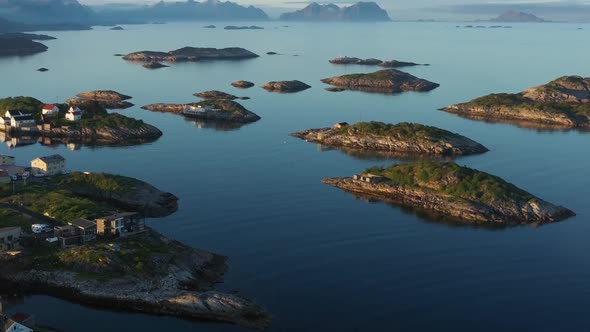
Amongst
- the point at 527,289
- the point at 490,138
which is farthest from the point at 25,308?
the point at 490,138

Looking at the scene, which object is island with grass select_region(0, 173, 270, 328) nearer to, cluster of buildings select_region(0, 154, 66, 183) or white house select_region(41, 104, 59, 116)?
cluster of buildings select_region(0, 154, 66, 183)

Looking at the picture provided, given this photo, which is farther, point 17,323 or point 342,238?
point 342,238

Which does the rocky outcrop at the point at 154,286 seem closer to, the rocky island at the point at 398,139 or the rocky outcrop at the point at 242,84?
the rocky island at the point at 398,139

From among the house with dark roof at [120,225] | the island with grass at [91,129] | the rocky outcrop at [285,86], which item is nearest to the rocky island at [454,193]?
the house with dark roof at [120,225]

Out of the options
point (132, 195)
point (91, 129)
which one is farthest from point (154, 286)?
point (91, 129)

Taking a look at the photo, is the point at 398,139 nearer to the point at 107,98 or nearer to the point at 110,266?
the point at 110,266

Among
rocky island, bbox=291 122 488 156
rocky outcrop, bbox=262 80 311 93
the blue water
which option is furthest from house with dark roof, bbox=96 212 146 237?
rocky outcrop, bbox=262 80 311 93

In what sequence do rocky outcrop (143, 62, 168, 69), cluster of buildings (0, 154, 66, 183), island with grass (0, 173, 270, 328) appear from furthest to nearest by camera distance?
1. rocky outcrop (143, 62, 168, 69)
2. cluster of buildings (0, 154, 66, 183)
3. island with grass (0, 173, 270, 328)

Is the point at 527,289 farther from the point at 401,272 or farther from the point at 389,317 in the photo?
the point at 389,317
